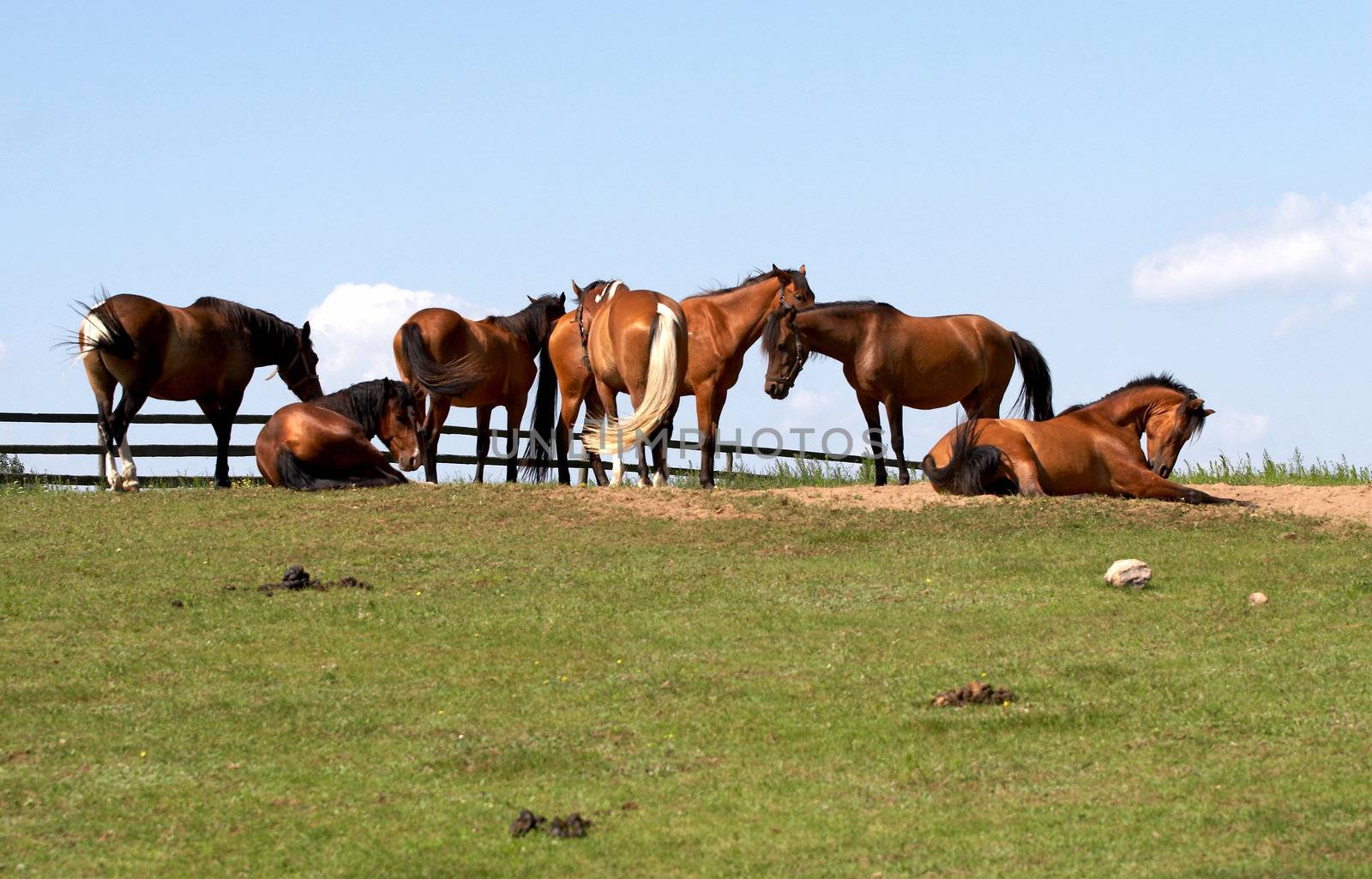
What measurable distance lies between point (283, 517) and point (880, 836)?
923 centimetres

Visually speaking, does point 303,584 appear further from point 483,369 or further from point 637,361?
point 483,369

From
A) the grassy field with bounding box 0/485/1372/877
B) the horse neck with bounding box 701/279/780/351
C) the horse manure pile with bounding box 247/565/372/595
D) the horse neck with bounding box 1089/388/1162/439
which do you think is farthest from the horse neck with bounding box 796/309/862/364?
the horse manure pile with bounding box 247/565/372/595

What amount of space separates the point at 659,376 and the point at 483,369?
3946 millimetres

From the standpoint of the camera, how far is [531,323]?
64.7 ft

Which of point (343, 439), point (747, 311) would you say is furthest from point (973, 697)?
point (343, 439)

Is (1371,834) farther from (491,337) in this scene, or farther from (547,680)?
(491,337)

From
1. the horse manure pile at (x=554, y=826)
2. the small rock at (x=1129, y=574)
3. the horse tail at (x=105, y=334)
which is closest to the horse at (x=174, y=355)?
the horse tail at (x=105, y=334)

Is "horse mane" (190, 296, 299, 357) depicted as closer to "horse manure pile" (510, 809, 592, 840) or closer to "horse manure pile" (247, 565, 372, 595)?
"horse manure pile" (247, 565, 372, 595)

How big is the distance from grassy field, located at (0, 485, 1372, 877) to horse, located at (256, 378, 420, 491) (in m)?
2.06

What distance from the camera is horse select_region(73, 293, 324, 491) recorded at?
1620 centimetres

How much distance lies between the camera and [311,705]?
820 centimetres

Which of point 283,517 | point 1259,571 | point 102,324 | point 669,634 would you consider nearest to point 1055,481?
point 1259,571

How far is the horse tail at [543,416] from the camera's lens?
19.7m

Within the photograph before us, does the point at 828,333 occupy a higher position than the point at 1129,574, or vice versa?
the point at 828,333
